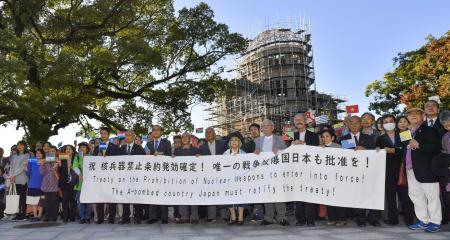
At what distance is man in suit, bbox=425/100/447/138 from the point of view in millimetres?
6114

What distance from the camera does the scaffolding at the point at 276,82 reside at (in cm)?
4543

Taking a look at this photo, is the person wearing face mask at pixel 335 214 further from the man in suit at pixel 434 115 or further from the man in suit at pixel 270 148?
the man in suit at pixel 434 115

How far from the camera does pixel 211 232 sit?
6016 mm

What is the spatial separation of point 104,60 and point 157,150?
9.19 metres

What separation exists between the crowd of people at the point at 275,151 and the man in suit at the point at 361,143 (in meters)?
0.01

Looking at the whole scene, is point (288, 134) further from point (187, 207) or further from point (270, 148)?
point (187, 207)

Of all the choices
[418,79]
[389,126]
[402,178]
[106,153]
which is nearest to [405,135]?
[389,126]

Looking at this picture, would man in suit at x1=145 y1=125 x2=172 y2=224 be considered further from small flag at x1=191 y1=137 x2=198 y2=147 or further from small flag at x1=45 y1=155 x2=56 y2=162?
small flag at x1=45 y1=155 x2=56 y2=162

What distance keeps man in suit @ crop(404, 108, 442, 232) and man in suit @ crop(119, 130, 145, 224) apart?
4.51 meters

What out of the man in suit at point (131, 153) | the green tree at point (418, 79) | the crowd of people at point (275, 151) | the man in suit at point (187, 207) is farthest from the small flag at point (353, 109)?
the green tree at point (418, 79)

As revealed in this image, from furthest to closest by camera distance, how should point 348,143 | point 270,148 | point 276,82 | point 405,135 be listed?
point 276,82, point 270,148, point 348,143, point 405,135

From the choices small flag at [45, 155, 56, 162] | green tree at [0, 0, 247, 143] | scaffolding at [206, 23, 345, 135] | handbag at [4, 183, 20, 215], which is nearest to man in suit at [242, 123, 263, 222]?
small flag at [45, 155, 56, 162]

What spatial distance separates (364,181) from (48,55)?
15.1 metres

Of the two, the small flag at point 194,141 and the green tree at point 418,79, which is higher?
the green tree at point 418,79
